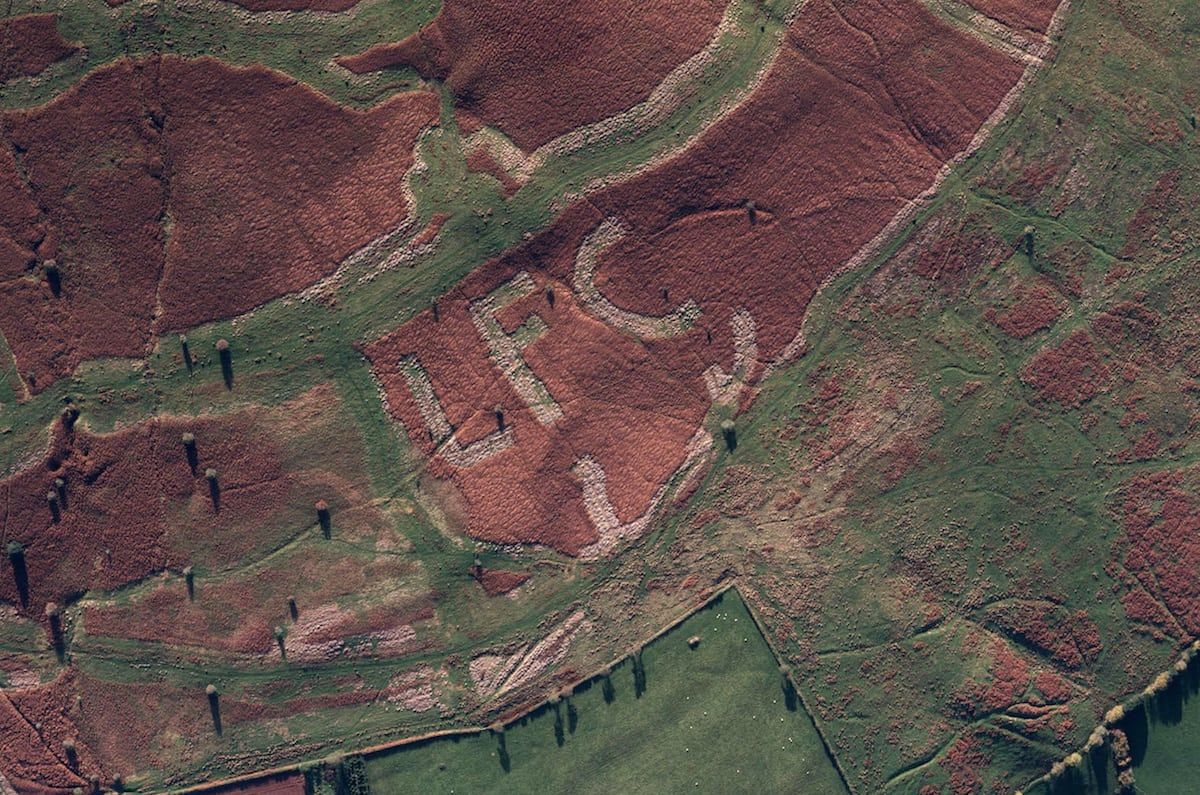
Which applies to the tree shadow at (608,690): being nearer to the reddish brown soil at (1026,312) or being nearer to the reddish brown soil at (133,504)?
the reddish brown soil at (133,504)

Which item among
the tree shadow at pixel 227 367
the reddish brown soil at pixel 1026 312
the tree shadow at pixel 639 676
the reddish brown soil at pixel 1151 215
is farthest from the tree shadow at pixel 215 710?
the reddish brown soil at pixel 1151 215

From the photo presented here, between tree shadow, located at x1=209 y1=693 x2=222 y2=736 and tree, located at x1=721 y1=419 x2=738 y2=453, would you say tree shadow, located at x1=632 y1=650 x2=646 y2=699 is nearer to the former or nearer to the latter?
tree, located at x1=721 y1=419 x2=738 y2=453

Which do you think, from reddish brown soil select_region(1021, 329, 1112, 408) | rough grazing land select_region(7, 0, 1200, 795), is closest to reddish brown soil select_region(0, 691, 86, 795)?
rough grazing land select_region(7, 0, 1200, 795)

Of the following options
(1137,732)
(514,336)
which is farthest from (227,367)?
(1137,732)

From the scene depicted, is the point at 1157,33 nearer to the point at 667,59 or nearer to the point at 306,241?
the point at 667,59

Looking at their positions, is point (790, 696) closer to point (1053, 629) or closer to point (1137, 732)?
point (1053, 629)

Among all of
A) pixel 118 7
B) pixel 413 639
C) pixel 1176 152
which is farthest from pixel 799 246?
pixel 118 7
